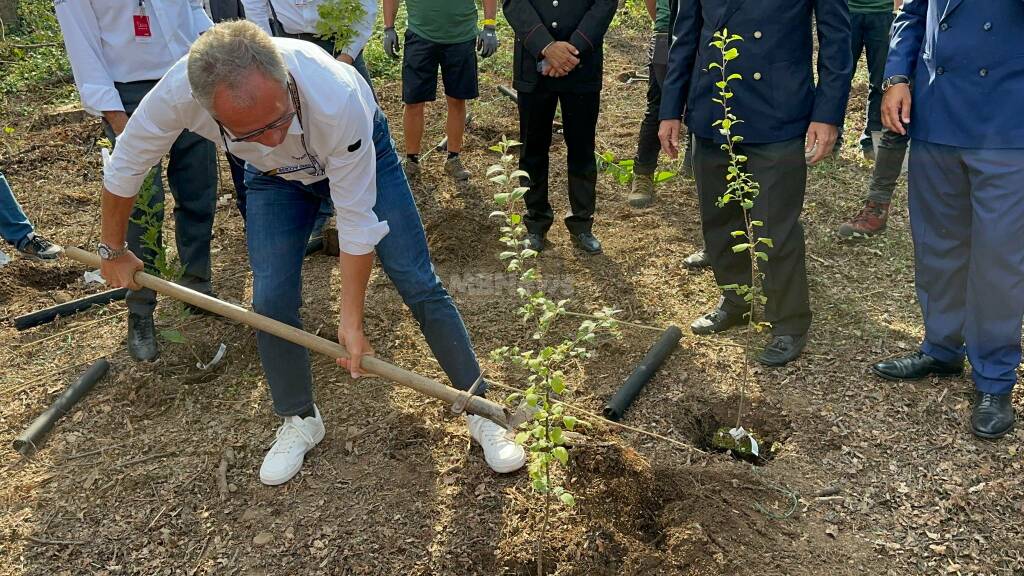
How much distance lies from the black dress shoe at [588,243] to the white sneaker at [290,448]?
2215mm

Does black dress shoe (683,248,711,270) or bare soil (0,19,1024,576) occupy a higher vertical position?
black dress shoe (683,248,711,270)

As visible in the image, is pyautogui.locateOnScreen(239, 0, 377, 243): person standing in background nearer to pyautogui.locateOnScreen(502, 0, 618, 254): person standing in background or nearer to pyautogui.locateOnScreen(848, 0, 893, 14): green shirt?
pyautogui.locateOnScreen(502, 0, 618, 254): person standing in background

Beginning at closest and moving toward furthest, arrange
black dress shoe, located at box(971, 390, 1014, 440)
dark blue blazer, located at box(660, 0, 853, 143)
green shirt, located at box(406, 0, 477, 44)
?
black dress shoe, located at box(971, 390, 1014, 440) → dark blue blazer, located at box(660, 0, 853, 143) → green shirt, located at box(406, 0, 477, 44)

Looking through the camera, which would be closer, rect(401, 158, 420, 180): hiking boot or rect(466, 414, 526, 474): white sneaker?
rect(466, 414, 526, 474): white sneaker

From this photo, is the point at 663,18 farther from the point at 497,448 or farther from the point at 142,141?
the point at 142,141

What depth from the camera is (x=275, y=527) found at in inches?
119

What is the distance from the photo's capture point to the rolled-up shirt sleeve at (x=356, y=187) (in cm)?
250

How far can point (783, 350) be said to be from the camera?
149 inches

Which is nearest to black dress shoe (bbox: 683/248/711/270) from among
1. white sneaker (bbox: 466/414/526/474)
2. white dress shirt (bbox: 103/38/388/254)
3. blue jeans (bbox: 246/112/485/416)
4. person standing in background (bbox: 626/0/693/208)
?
person standing in background (bbox: 626/0/693/208)

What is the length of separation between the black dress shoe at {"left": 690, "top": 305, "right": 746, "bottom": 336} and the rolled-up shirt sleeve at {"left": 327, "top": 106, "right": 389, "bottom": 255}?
209 centimetres

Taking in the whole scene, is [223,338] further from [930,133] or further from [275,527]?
[930,133]

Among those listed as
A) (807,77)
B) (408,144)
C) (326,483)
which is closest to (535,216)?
(408,144)

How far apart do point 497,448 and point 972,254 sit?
214 centimetres

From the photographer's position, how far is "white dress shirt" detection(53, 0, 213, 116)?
3723 mm
